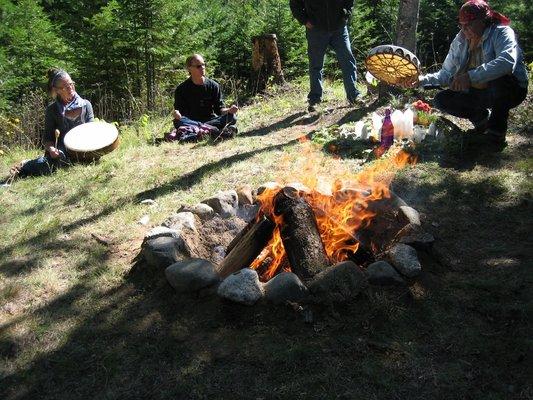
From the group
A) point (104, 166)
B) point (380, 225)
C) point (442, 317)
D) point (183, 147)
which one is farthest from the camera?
point (183, 147)

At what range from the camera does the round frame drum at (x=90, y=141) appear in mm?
6402

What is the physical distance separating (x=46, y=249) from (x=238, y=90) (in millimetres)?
6609

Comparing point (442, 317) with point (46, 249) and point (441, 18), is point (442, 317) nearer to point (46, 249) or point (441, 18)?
point (46, 249)

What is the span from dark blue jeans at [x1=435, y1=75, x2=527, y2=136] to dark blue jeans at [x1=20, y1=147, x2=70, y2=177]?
4534 mm

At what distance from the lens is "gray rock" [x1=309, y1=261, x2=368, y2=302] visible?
307 centimetres

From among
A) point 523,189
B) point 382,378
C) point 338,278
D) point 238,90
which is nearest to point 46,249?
point 338,278

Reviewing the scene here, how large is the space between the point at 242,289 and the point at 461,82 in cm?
305

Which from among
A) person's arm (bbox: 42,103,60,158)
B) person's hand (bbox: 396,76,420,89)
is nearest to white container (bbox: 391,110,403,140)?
person's hand (bbox: 396,76,420,89)

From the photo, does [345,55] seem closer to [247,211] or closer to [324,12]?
[324,12]

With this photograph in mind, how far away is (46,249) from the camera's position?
14.1ft

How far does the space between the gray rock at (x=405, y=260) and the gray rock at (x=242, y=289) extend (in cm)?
89

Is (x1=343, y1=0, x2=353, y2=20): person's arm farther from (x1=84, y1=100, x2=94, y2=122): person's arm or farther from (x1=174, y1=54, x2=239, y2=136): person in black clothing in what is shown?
(x1=84, y1=100, x2=94, y2=122): person's arm

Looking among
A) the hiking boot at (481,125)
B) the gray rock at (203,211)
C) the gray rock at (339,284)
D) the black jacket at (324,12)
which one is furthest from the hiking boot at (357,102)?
the gray rock at (339,284)

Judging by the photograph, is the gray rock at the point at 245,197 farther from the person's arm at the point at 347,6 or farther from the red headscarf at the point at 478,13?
the person's arm at the point at 347,6
